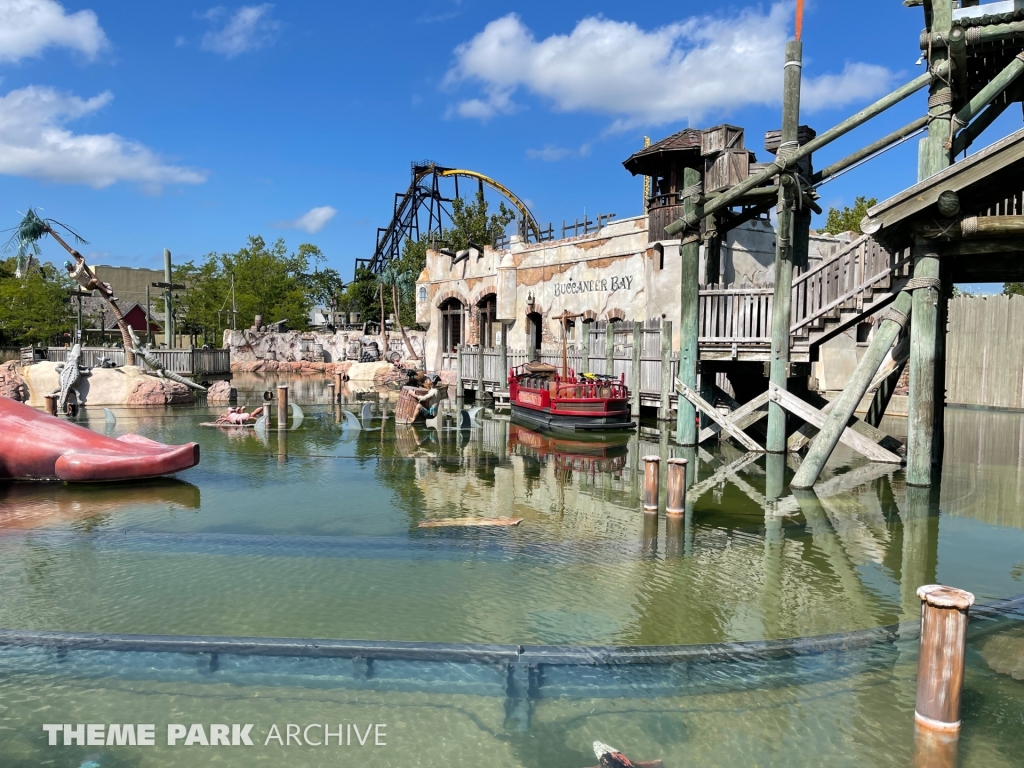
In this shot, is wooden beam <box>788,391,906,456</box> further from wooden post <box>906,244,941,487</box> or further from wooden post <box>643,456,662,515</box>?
wooden post <box>643,456,662,515</box>

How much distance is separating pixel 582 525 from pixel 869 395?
15.4m

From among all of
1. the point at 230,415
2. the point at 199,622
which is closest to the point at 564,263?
the point at 230,415

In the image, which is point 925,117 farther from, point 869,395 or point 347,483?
point 869,395

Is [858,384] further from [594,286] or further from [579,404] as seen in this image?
[594,286]

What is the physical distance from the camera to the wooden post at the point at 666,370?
60.2ft

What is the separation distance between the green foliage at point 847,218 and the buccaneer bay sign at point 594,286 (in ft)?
46.6

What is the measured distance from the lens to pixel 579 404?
59.3 feet

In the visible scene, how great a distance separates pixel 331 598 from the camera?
6.65 m

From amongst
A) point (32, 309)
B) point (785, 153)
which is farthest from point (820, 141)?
point (32, 309)

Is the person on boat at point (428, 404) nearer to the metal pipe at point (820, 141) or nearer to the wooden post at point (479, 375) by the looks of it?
the wooden post at point (479, 375)

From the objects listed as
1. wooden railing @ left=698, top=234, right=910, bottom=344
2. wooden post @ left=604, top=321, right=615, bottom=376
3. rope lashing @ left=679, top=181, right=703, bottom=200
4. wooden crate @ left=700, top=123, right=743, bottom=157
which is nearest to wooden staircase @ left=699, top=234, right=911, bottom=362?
wooden railing @ left=698, top=234, right=910, bottom=344

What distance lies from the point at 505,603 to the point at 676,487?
3597 mm

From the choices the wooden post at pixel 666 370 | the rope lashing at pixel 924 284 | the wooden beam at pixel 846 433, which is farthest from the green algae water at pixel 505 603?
the wooden post at pixel 666 370

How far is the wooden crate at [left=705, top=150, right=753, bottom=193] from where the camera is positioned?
13.5 m
